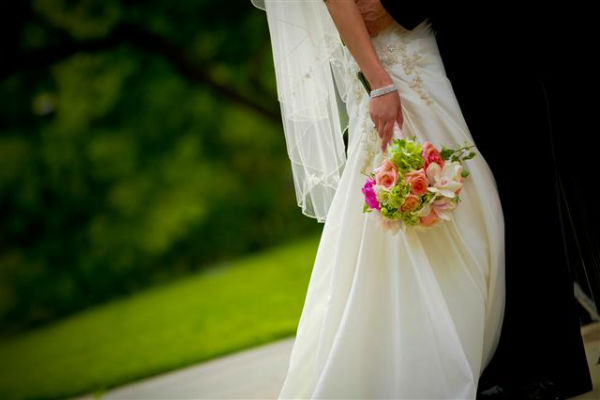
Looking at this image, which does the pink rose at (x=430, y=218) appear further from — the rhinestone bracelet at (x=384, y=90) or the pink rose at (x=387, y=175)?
the rhinestone bracelet at (x=384, y=90)

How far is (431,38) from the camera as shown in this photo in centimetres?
266

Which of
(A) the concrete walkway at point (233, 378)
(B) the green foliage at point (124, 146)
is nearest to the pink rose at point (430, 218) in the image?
(A) the concrete walkway at point (233, 378)

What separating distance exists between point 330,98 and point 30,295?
1205 centimetres

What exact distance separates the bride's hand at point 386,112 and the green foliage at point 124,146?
10.6 meters

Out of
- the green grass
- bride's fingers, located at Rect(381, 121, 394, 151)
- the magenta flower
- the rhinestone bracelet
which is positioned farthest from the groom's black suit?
the green grass

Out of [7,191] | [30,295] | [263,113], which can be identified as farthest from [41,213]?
[263,113]

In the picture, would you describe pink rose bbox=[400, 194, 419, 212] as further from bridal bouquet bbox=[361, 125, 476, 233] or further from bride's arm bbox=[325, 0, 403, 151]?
bride's arm bbox=[325, 0, 403, 151]

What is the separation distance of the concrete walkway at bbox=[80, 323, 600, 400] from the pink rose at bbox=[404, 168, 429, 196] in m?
1.09

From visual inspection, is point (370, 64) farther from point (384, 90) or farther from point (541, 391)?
point (541, 391)

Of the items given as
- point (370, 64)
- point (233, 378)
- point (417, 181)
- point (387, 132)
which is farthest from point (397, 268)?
point (233, 378)

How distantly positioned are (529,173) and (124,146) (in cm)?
1211

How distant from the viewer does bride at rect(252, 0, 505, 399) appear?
241 centimetres

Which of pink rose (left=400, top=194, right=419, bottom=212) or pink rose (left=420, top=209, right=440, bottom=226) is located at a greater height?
pink rose (left=400, top=194, right=419, bottom=212)

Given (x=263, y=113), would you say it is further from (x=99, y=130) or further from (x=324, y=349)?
(x=324, y=349)
